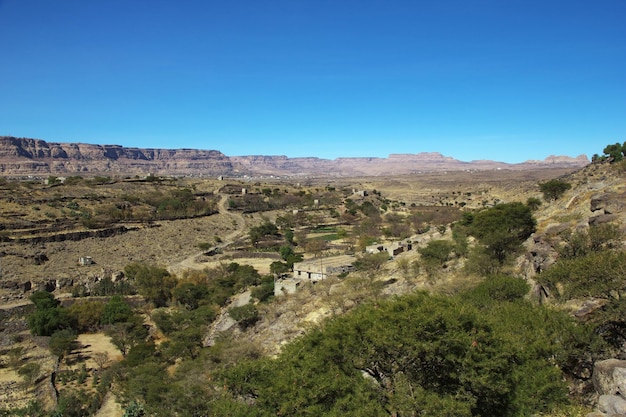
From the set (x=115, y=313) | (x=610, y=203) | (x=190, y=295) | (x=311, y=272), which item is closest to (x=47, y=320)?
(x=115, y=313)

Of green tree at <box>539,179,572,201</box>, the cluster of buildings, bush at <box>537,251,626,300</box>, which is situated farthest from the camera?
green tree at <box>539,179,572,201</box>

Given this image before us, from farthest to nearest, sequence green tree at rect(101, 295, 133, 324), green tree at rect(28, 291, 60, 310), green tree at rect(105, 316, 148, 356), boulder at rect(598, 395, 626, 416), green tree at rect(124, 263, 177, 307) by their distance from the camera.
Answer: green tree at rect(124, 263, 177, 307) → green tree at rect(28, 291, 60, 310) → green tree at rect(101, 295, 133, 324) → green tree at rect(105, 316, 148, 356) → boulder at rect(598, 395, 626, 416)

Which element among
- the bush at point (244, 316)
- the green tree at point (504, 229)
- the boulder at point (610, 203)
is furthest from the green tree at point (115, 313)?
the boulder at point (610, 203)

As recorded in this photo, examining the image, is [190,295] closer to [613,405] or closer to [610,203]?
[610,203]

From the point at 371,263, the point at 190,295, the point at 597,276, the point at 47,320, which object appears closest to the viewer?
the point at 597,276

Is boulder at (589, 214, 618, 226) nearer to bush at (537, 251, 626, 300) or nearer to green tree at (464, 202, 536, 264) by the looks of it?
green tree at (464, 202, 536, 264)

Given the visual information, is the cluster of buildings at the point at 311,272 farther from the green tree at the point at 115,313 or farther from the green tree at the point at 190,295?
the green tree at the point at 115,313

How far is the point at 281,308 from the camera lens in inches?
1113

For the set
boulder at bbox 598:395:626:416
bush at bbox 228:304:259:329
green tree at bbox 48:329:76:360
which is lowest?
green tree at bbox 48:329:76:360

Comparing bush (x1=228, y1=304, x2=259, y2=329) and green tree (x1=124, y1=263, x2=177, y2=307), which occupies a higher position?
bush (x1=228, y1=304, x2=259, y2=329)

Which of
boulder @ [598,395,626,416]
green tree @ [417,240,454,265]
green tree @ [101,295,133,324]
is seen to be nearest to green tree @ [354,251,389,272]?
green tree @ [417,240,454,265]

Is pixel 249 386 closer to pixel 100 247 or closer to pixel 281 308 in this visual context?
pixel 281 308

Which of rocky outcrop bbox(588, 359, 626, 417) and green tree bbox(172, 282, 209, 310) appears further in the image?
green tree bbox(172, 282, 209, 310)

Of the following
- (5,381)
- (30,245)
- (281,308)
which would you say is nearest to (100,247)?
(30,245)
